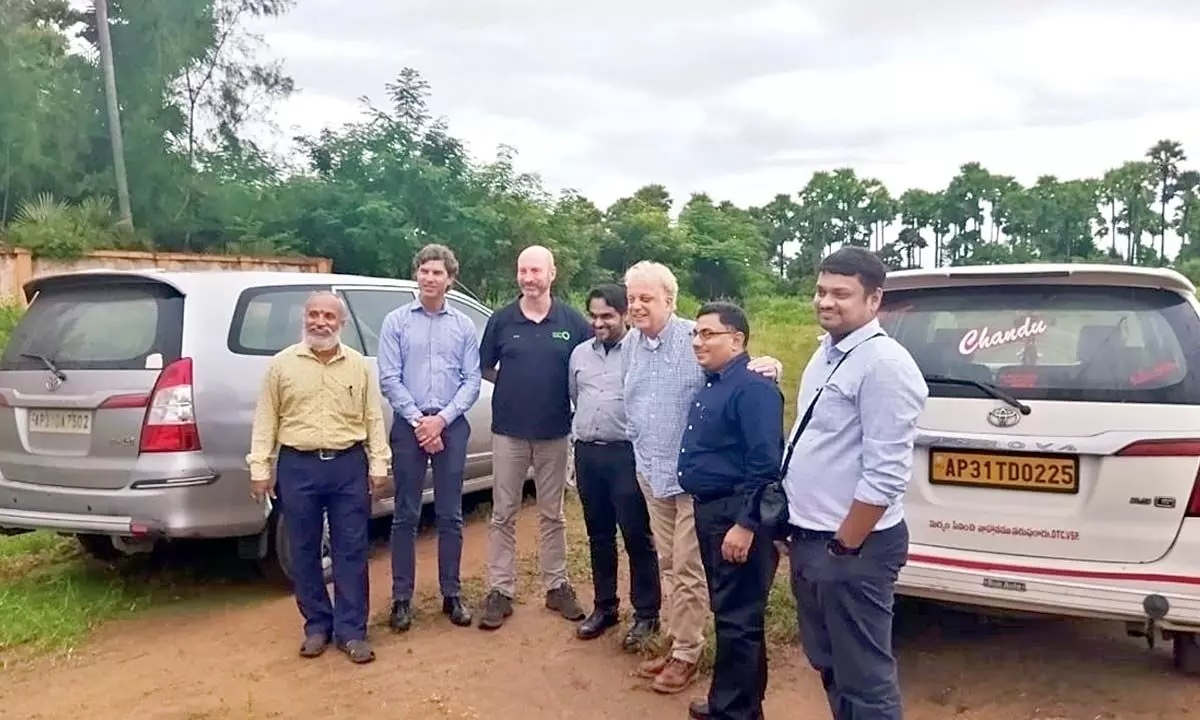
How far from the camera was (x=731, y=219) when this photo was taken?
119ft

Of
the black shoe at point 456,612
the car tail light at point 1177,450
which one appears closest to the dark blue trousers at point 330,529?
the black shoe at point 456,612

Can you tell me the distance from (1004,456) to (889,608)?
1102 mm

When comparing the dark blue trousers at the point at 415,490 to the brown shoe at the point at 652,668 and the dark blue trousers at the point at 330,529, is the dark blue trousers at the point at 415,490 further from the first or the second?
the brown shoe at the point at 652,668

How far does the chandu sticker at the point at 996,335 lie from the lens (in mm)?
3859

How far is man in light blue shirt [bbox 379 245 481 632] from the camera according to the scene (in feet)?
15.5

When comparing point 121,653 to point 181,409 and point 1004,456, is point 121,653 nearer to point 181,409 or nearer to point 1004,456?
point 181,409

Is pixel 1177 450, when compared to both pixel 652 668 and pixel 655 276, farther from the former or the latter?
pixel 652 668

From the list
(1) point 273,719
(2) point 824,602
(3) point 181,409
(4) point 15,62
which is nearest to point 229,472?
(3) point 181,409

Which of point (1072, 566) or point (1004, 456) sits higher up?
point (1004, 456)

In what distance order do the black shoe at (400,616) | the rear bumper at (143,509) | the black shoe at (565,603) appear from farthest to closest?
the black shoe at (565,603) → the black shoe at (400,616) → the rear bumper at (143,509)

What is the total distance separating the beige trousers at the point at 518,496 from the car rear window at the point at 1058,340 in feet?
5.64

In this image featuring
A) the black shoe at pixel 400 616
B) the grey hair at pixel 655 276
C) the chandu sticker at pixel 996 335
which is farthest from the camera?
the black shoe at pixel 400 616

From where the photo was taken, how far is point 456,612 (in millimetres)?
4883

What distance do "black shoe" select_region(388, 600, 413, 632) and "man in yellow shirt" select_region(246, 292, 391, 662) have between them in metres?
0.28
